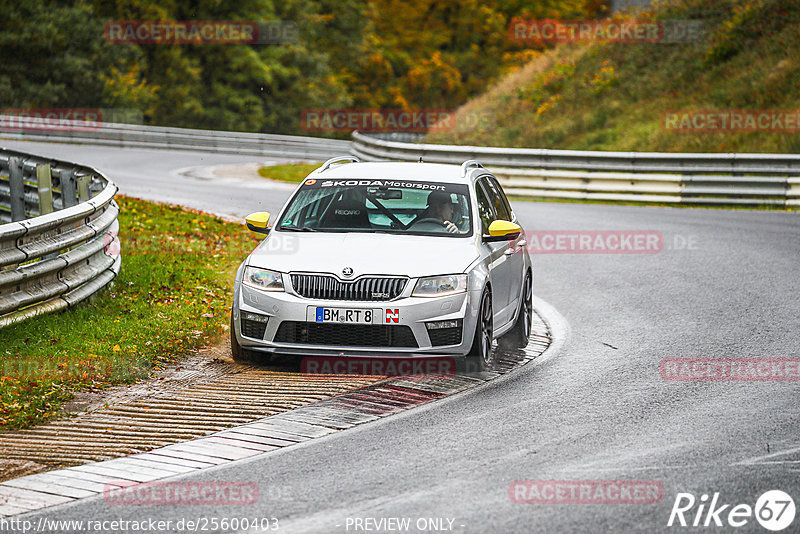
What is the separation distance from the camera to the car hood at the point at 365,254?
8.96 meters

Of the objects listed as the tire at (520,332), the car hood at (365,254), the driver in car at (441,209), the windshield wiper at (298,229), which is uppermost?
the driver in car at (441,209)

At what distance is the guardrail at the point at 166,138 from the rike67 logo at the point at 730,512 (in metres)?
33.9

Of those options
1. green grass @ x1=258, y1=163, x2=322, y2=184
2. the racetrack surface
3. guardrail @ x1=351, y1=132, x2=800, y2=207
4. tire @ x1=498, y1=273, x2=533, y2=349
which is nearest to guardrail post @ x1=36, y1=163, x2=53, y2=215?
the racetrack surface

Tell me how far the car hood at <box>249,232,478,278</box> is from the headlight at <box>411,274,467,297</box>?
0.05 metres

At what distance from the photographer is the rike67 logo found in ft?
18.2

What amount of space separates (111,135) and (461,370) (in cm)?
3226

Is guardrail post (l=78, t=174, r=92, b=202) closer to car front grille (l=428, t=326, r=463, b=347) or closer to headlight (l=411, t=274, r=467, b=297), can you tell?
headlight (l=411, t=274, r=467, b=297)

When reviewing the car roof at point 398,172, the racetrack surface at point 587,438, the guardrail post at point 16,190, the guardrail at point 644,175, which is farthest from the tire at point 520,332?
the guardrail at point 644,175

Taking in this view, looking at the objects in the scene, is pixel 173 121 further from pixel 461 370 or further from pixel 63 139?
pixel 461 370

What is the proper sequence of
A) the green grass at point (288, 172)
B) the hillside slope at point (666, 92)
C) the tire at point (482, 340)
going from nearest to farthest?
the tire at point (482, 340), the hillside slope at point (666, 92), the green grass at point (288, 172)

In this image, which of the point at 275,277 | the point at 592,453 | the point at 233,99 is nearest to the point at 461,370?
the point at 275,277

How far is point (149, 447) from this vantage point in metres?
7.01

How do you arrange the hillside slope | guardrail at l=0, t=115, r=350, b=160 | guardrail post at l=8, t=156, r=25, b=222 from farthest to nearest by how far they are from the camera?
guardrail at l=0, t=115, r=350, b=160 < the hillside slope < guardrail post at l=8, t=156, r=25, b=222

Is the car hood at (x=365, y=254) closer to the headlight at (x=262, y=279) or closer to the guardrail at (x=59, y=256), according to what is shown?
the headlight at (x=262, y=279)
